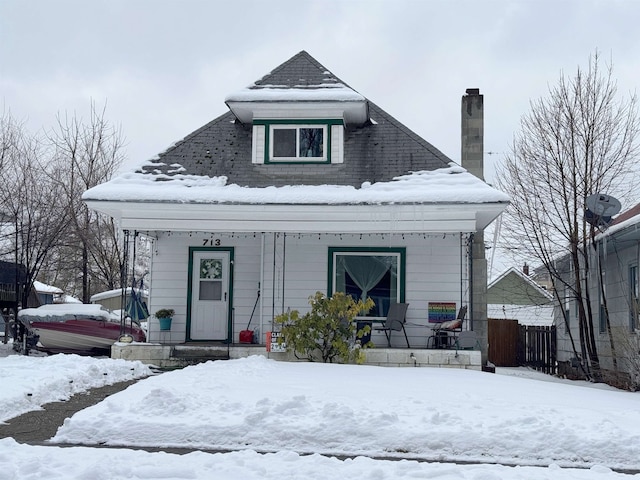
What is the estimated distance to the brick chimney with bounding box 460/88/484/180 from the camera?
15.5 m

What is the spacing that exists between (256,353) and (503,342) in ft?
32.9

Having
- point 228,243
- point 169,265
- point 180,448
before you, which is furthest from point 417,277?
point 180,448

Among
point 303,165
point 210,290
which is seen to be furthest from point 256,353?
point 303,165

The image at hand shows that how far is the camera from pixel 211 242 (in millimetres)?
14500

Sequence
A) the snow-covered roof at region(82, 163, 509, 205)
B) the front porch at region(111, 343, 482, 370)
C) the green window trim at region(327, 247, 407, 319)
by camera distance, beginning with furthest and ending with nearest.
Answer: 1. the green window trim at region(327, 247, 407, 319)
2. the snow-covered roof at region(82, 163, 509, 205)
3. the front porch at region(111, 343, 482, 370)

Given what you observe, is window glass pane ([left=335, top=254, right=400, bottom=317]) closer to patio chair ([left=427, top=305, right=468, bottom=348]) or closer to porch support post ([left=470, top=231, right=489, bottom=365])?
patio chair ([left=427, top=305, right=468, bottom=348])

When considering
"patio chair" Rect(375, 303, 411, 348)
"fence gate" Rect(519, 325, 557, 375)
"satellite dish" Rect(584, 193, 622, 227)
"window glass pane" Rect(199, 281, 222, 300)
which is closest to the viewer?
"patio chair" Rect(375, 303, 411, 348)

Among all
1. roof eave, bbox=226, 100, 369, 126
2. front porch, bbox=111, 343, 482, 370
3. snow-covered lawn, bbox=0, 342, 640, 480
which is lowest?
snow-covered lawn, bbox=0, 342, 640, 480

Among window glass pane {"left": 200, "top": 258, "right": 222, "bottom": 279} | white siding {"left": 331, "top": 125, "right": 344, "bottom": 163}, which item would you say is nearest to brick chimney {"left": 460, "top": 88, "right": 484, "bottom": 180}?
white siding {"left": 331, "top": 125, "right": 344, "bottom": 163}

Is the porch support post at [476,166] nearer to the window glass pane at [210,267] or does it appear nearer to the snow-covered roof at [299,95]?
the snow-covered roof at [299,95]

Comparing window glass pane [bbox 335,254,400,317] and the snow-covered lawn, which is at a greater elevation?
window glass pane [bbox 335,254,400,317]

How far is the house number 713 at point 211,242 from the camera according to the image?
14500 millimetres

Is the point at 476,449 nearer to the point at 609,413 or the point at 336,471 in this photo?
the point at 336,471

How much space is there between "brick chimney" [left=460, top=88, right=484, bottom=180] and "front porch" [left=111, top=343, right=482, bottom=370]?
14.9 feet
